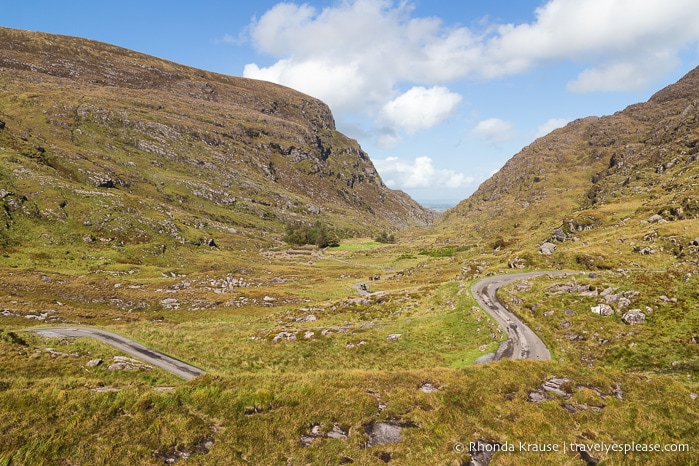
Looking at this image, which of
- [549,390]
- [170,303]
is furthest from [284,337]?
[170,303]

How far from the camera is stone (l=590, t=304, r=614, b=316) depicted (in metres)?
35.0

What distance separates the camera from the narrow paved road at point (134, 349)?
96.2 ft

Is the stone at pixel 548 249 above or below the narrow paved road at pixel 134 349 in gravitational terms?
above

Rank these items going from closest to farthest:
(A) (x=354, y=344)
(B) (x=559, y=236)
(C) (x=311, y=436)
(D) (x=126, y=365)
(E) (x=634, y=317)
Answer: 1. (C) (x=311, y=436)
2. (D) (x=126, y=365)
3. (E) (x=634, y=317)
4. (A) (x=354, y=344)
5. (B) (x=559, y=236)

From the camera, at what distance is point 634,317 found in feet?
107

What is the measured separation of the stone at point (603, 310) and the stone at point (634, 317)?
1.49m

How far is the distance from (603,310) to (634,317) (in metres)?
2.90

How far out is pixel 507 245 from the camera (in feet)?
381

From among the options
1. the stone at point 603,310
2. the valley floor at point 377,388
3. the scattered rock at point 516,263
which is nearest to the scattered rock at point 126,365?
the valley floor at point 377,388

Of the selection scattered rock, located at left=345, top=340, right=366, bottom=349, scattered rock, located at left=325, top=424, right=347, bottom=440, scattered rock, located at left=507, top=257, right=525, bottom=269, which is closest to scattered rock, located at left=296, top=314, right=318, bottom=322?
scattered rock, located at left=345, top=340, right=366, bottom=349

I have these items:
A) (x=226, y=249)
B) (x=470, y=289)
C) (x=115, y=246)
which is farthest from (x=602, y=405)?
(x=226, y=249)

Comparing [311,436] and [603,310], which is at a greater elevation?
[311,436]

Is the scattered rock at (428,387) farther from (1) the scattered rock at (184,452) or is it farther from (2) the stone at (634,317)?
(2) the stone at (634,317)

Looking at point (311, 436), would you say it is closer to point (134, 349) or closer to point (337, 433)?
point (337, 433)
